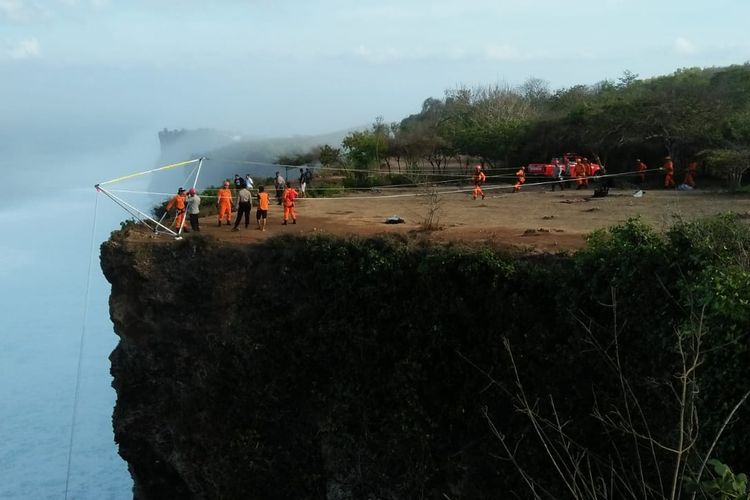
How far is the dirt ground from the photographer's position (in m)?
14.5

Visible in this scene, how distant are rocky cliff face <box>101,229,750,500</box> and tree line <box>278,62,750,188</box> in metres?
11.1

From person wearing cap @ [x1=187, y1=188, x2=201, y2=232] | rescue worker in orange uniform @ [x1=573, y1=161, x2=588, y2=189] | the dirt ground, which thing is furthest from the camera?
rescue worker in orange uniform @ [x1=573, y1=161, x2=588, y2=189]

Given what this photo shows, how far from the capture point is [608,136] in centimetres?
2436

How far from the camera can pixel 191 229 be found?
55.6 feet

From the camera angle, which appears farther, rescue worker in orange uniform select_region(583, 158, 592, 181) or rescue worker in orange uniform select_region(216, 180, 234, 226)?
rescue worker in orange uniform select_region(583, 158, 592, 181)

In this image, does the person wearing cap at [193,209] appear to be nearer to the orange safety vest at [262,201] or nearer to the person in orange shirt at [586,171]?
the orange safety vest at [262,201]

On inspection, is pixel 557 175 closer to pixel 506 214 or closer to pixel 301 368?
pixel 506 214

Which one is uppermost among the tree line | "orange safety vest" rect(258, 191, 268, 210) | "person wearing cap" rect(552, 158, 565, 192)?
the tree line

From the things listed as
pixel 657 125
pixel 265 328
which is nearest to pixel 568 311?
pixel 265 328

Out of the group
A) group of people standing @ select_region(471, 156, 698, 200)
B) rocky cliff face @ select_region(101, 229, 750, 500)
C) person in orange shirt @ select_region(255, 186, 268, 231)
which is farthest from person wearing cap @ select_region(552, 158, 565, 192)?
rocky cliff face @ select_region(101, 229, 750, 500)

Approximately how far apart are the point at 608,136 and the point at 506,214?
8.46 m

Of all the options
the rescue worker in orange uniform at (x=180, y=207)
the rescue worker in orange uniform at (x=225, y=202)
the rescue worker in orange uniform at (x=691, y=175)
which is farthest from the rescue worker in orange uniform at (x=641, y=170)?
the rescue worker in orange uniform at (x=180, y=207)

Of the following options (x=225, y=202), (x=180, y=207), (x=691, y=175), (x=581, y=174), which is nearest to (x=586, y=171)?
(x=581, y=174)

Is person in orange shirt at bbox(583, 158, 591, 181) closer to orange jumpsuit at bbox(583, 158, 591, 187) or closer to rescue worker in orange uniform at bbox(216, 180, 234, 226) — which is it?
orange jumpsuit at bbox(583, 158, 591, 187)
